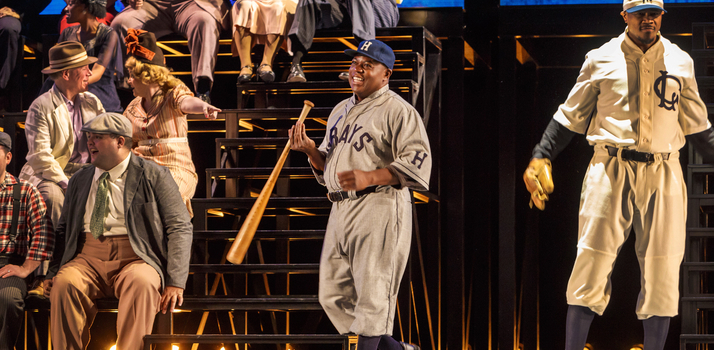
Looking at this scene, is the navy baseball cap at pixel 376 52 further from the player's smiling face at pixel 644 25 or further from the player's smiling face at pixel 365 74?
the player's smiling face at pixel 644 25

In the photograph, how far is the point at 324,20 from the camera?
6.29 meters

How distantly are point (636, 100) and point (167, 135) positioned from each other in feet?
9.51

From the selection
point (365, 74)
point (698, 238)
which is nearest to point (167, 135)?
point (365, 74)

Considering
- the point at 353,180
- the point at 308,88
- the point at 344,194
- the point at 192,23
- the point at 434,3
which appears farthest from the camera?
the point at 434,3

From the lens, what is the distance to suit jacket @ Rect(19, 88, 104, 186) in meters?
5.39

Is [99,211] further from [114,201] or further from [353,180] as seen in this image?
[353,180]

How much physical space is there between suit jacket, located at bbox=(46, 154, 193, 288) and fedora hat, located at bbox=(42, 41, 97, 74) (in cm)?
105

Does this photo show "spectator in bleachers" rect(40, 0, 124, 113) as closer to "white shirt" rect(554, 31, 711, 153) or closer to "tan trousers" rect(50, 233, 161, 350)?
"tan trousers" rect(50, 233, 161, 350)

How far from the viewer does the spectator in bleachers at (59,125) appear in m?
5.38

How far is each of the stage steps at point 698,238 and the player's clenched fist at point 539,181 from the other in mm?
1216

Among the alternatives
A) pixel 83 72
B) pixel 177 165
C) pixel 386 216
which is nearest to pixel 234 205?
pixel 177 165

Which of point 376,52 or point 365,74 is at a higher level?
point 376,52

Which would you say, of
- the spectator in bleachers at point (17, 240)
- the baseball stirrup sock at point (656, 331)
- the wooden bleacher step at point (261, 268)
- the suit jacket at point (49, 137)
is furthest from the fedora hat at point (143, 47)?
the baseball stirrup sock at point (656, 331)

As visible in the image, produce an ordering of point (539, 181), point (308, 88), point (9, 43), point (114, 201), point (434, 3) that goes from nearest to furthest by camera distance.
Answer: point (539, 181) → point (114, 201) → point (308, 88) → point (9, 43) → point (434, 3)
